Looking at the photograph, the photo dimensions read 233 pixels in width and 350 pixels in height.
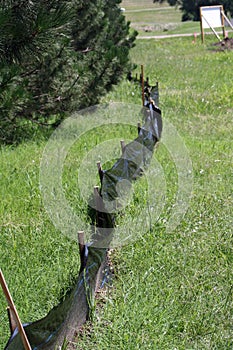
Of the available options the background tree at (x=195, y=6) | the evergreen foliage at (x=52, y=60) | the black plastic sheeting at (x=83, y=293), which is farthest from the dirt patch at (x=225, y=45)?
the black plastic sheeting at (x=83, y=293)

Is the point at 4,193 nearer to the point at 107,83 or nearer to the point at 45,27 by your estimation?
the point at 45,27

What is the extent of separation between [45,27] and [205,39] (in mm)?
19694

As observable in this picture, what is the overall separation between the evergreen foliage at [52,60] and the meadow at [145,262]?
0.54 meters

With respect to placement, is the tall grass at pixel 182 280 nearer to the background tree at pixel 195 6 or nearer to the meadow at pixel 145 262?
the meadow at pixel 145 262

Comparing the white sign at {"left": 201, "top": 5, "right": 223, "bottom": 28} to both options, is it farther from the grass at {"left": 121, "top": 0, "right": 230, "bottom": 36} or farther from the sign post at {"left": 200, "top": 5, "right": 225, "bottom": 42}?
the grass at {"left": 121, "top": 0, "right": 230, "bottom": 36}

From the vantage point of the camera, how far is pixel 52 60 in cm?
646

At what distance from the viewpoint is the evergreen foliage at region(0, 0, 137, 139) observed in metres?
3.47

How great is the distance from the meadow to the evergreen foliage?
21.5 inches

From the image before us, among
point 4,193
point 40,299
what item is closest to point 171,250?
point 40,299

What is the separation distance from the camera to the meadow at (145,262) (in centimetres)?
304

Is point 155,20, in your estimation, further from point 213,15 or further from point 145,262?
point 145,262

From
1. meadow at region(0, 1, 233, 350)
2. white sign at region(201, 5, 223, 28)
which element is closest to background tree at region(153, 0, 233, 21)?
white sign at region(201, 5, 223, 28)

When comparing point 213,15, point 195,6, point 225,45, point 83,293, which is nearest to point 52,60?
point 83,293

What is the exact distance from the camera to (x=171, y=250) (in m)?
3.90
